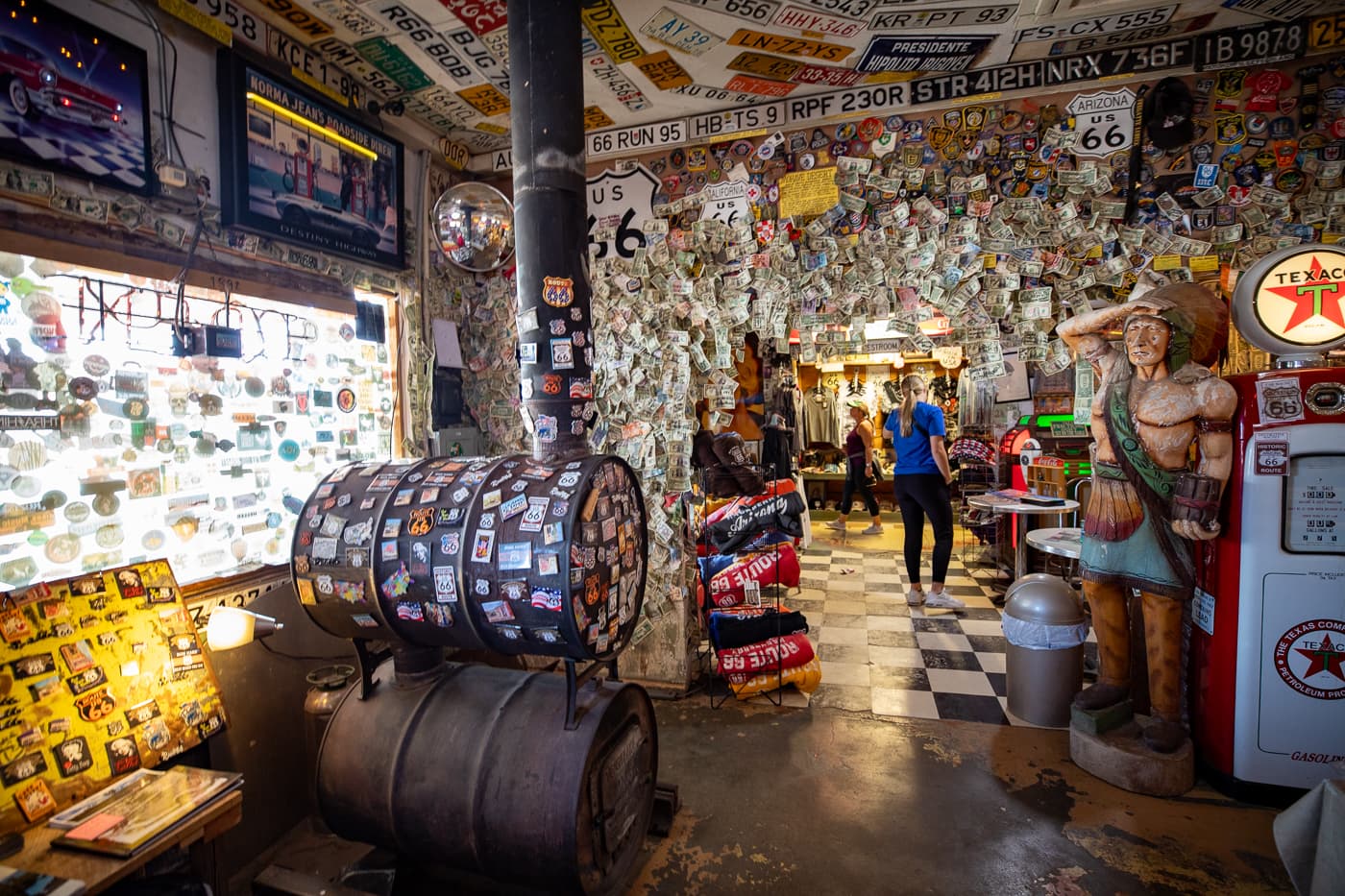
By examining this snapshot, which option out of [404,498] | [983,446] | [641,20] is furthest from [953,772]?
[983,446]

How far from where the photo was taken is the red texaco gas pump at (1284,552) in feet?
7.89

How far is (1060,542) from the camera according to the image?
3.54 meters

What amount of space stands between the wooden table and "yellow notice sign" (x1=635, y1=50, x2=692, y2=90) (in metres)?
3.51

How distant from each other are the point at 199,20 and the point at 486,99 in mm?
1378

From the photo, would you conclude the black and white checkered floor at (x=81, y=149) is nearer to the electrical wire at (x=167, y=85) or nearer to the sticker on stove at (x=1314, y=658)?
the electrical wire at (x=167, y=85)

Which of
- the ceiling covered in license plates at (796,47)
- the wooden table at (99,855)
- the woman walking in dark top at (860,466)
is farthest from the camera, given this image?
the woman walking in dark top at (860,466)

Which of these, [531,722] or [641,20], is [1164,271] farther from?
[531,722]

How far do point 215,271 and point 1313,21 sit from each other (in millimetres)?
5145

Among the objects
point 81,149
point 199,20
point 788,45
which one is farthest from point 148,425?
point 788,45

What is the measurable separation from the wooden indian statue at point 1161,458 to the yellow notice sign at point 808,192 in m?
1.53

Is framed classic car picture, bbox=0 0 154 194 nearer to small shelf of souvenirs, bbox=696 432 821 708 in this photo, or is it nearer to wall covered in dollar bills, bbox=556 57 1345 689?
wall covered in dollar bills, bbox=556 57 1345 689

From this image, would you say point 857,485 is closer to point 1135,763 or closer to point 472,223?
point 1135,763

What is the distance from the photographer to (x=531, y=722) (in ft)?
6.57

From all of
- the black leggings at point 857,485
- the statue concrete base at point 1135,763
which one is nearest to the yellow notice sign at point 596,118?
the statue concrete base at point 1135,763
